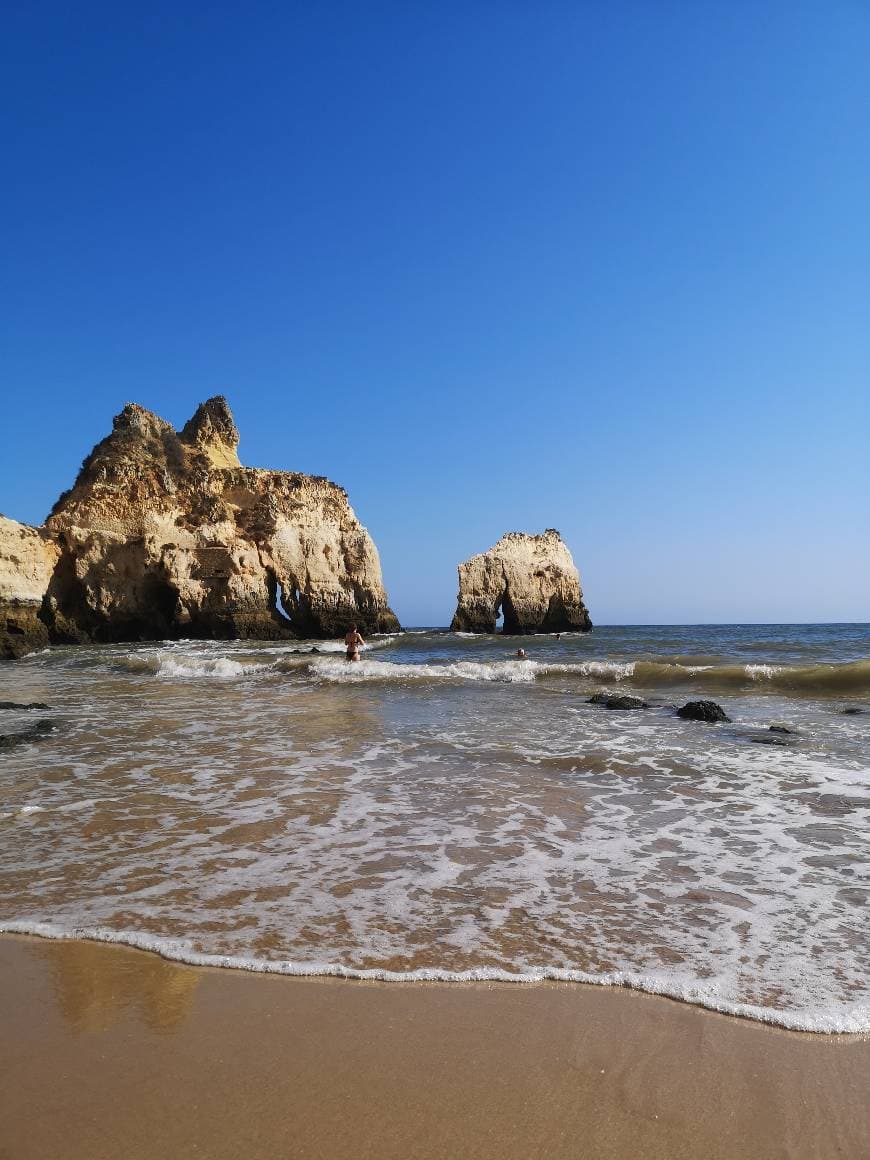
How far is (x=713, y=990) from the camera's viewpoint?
281 centimetres

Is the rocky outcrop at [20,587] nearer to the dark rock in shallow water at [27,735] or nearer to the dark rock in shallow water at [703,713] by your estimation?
the dark rock in shallow water at [27,735]

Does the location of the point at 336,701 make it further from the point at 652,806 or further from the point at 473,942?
the point at 473,942

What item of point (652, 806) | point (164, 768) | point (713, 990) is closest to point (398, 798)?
point (652, 806)

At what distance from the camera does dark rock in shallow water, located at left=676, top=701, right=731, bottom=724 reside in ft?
34.3

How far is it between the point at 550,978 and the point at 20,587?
26712mm

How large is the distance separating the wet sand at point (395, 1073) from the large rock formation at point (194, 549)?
90.9ft

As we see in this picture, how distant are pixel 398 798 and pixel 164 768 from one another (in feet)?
8.51

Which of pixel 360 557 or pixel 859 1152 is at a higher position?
pixel 360 557

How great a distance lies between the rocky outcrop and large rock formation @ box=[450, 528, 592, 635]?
1783cm

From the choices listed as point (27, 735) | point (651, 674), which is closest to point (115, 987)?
point (27, 735)

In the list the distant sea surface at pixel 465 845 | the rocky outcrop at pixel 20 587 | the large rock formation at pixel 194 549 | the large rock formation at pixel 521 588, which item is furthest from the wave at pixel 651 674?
the large rock formation at pixel 521 588

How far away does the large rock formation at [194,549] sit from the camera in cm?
2981

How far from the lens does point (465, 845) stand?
471 centimetres

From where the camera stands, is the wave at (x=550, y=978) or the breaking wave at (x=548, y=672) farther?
the breaking wave at (x=548, y=672)
